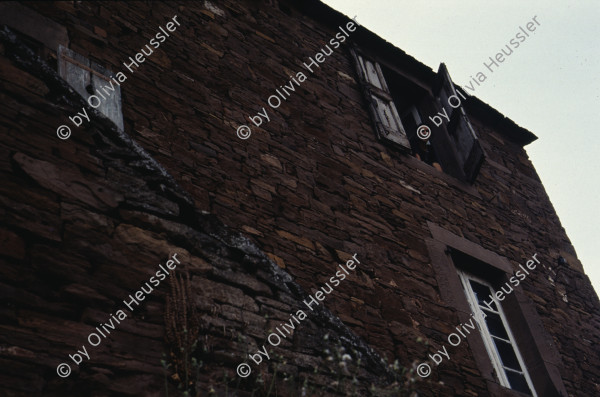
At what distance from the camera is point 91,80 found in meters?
3.88

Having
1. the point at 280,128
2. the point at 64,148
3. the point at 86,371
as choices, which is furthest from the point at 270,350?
the point at 280,128

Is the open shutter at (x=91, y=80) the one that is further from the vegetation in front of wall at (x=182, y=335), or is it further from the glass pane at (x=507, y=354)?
the glass pane at (x=507, y=354)

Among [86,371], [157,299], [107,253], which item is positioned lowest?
[86,371]

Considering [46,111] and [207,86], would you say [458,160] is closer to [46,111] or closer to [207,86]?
[207,86]

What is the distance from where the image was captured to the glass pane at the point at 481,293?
218 inches

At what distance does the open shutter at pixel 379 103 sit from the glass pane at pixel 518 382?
2722 millimetres

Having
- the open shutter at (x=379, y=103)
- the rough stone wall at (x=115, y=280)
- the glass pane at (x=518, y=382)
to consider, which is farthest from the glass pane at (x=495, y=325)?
the rough stone wall at (x=115, y=280)

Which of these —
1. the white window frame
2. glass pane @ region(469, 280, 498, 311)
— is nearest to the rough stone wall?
the white window frame

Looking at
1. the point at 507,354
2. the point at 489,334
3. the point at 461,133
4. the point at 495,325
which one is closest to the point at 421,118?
the point at 461,133

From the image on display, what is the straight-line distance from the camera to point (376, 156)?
576 cm

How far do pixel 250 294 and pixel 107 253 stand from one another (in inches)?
26.2

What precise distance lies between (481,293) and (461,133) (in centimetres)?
217

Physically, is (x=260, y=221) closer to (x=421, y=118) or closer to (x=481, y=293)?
(x=481, y=293)

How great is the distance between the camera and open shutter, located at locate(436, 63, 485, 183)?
20.7 feet
